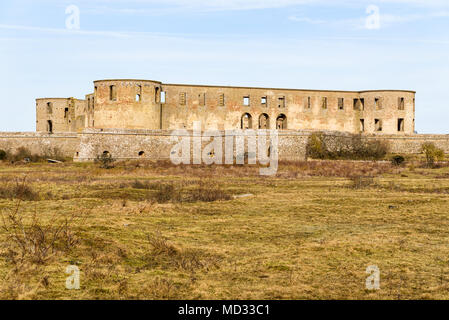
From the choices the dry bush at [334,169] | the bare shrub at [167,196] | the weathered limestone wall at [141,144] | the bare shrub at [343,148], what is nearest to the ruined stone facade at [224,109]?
the weathered limestone wall at [141,144]

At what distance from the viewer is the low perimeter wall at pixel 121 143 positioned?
1449 inches

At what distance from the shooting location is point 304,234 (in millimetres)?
9930

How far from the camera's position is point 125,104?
3941 centimetres

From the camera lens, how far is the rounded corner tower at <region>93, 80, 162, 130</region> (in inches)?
1550

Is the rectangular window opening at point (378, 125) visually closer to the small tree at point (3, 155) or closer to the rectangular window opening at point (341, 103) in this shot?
the rectangular window opening at point (341, 103)

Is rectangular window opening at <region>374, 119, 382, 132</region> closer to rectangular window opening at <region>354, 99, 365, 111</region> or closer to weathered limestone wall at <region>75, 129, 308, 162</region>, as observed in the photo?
rectangular window opening at <region>354, 99, 365, 111</region>

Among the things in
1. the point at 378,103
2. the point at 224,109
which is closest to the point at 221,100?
the point at 224,109

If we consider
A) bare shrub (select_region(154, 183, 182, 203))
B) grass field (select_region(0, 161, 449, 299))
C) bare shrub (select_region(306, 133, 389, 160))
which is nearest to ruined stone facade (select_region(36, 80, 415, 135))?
bare shrub (select_region(306, 133, 389, 160))

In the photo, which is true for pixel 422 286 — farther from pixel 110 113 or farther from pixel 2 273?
pixel 110 113

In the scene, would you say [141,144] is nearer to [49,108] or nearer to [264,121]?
[264,121]

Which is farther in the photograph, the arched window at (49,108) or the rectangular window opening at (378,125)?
the arched window at (49,108)

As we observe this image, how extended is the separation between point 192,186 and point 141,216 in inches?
288

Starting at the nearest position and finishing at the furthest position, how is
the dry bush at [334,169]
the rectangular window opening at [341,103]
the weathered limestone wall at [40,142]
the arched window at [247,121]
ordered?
the dry bush at [334,169]
the weathered limestone wall at [40,142]
the arched window at [247,121]
the rectangular window opening at [341,103]

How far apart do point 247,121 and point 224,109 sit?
297cm
